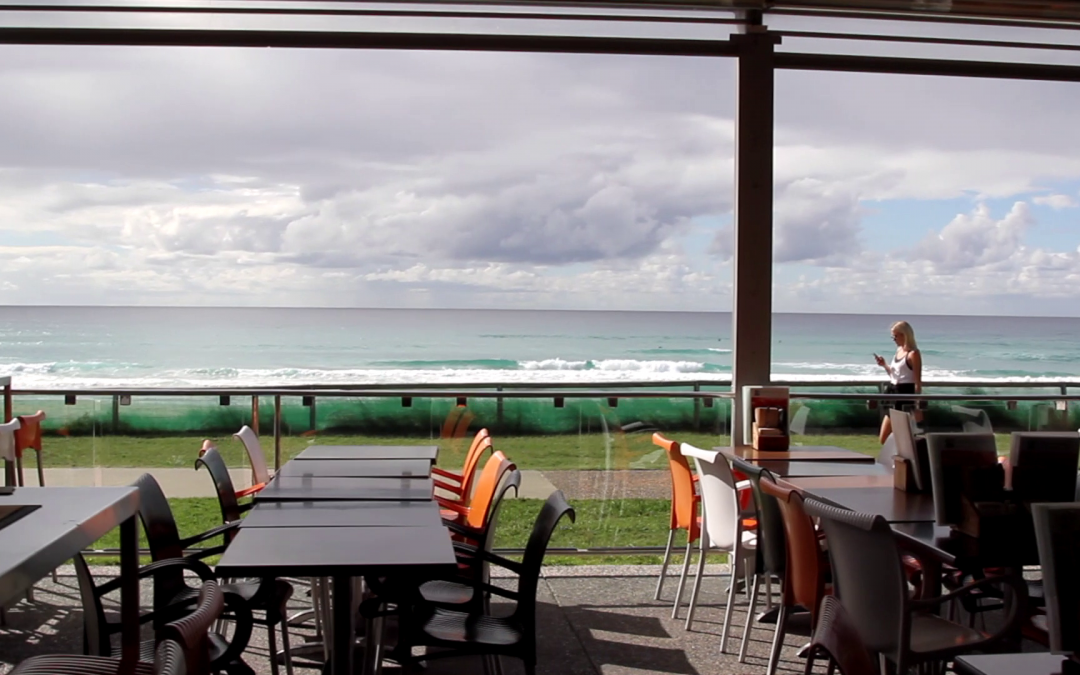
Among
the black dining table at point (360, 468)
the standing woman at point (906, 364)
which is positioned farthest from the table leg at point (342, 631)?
the standing woman at point (906, 364)

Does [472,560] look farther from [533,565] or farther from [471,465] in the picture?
[471,465]

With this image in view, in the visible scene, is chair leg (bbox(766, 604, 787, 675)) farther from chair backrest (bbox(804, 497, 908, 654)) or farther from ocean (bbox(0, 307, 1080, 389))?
ocean (bbox(0, 307, 1080, 389))

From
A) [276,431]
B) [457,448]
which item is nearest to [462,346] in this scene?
[276,431]

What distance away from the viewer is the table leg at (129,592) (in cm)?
175

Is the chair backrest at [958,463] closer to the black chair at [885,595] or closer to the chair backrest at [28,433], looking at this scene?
the black chair at [885,595]

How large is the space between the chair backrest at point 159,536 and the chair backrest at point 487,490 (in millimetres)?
1215

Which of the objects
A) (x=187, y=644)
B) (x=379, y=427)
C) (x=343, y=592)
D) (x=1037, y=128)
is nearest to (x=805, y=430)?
(x=379, y=427)

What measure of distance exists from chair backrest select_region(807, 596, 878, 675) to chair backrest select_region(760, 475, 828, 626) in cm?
145

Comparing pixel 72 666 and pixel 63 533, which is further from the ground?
pixel 63 533

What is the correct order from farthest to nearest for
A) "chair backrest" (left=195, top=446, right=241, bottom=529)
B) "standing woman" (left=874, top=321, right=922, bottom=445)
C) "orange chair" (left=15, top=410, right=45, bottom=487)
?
"standing woman" (left=874, top=321, right=922, bottom=445) < "orange chair" (left=15, top=410, right=45, bottom=487) < "chair backrest" (left=195, top=446, right=241, bottom=529)

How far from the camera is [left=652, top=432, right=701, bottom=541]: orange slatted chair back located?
16.2ft

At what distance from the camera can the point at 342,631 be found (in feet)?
10.1

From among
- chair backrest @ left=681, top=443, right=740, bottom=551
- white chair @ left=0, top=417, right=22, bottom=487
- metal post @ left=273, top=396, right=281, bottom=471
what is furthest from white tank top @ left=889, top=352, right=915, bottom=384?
white chair @ left=0, top=417, right=22, bottom=487

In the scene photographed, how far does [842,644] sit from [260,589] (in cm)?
232
